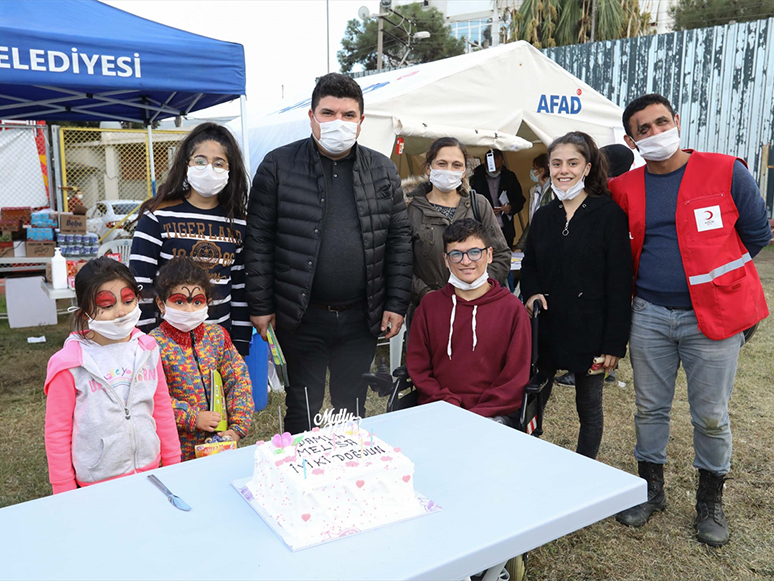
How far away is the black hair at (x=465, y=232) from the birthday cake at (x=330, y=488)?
4.65 ft

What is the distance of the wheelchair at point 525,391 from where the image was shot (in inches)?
107

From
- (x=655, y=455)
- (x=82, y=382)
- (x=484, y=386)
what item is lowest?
(x=655, y=455)

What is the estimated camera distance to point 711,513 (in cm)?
292

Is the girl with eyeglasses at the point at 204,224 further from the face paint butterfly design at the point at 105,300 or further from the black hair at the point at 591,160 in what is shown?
the black hair at the point at 591,160

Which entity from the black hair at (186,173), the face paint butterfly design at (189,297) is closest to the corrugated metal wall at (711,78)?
the black hair at (186,173)

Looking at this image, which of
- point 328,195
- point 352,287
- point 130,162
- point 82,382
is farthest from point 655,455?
point 130,162

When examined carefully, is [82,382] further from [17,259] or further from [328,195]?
[17,259]

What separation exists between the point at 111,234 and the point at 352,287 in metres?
5.16

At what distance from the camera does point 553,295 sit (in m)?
3.02

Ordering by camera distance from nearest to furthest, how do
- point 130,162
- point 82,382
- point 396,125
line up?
point 82,382 < point 396,125 < point 130,162

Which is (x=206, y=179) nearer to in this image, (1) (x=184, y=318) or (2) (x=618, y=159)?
(1) (x=184, y=318)

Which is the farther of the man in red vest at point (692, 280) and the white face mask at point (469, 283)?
the white face mask at point (469, 283)

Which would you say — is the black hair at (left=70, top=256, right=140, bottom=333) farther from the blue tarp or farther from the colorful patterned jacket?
the blue tarp

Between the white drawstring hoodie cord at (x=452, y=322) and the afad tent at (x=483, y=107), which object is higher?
the afad tent at (x=483, y=107)
